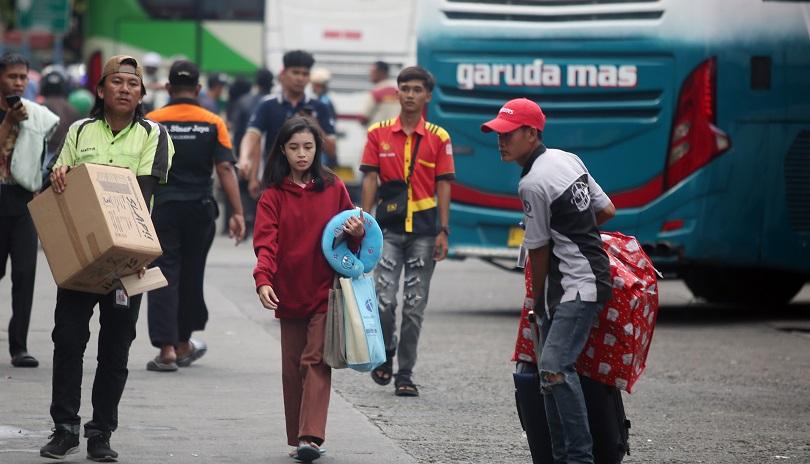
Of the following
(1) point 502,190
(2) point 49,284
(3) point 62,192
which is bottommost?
(2) point 49,284

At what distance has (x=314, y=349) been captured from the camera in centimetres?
780

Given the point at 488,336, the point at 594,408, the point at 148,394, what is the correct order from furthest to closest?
1. the point at 488,336
2. the point at 148,394
3. the point at 594,408

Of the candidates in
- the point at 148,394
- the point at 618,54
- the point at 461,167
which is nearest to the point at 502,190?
the point at 461,167

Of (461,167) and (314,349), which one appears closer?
(314,349)

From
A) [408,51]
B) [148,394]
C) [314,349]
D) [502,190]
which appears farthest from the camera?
[408,51]

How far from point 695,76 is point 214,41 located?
50.1ft

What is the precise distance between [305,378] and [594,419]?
1.40 m

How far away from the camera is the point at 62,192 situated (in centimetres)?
732

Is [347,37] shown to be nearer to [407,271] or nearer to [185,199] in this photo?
[185,199]

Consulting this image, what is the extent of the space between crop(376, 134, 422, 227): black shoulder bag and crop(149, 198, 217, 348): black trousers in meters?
1.10

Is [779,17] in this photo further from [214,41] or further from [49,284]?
[214,41]

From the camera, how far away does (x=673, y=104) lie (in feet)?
44.2

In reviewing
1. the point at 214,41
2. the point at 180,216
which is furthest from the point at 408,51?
the point at 180,216

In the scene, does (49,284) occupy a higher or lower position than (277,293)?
lower
